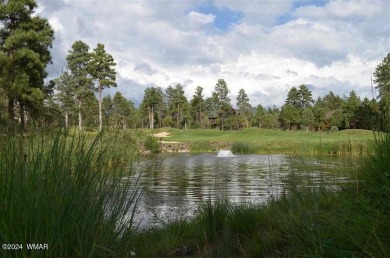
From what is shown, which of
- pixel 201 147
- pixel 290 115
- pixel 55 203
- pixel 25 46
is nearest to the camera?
pixel 55 203

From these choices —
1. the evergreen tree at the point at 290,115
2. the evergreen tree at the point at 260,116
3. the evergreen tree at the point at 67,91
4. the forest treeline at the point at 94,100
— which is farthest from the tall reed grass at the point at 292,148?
the evergreen tree at the point at 260,116

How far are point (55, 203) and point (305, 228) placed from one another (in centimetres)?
207

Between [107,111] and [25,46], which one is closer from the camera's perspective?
[107,111]

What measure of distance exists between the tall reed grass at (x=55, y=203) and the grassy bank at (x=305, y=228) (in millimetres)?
1004

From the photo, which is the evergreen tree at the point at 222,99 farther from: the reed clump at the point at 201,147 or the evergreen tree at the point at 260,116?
the reed clump at the point at 201,147

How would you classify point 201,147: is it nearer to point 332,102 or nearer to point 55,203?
point 55,203

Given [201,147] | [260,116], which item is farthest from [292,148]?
[260,116]

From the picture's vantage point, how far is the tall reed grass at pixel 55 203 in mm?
2463

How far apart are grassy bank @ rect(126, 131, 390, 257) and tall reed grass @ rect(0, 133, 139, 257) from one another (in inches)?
39.5

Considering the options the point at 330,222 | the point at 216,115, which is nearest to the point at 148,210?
the point at 330,222

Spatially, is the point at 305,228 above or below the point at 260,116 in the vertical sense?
below

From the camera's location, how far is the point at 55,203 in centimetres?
255

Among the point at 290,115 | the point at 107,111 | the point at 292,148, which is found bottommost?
the point at 292,148

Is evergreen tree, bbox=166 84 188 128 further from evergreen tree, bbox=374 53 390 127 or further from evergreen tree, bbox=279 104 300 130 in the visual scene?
evergreen tree, bbox=374 53 390 127
